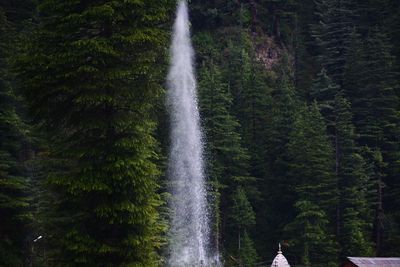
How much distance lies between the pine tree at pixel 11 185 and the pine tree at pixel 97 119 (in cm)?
1256

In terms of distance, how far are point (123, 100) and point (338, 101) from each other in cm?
3260

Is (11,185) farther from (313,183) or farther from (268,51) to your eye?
(268,51)

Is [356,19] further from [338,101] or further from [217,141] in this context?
[217,141]

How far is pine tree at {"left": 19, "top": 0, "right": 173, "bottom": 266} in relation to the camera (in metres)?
13.2

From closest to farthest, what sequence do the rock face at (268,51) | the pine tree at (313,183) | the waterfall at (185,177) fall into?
the waterfall at (185,177) → the pine tree at (313,183) → the rock face at (268,51)

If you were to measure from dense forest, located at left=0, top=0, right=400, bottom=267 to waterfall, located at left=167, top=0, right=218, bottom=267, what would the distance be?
1.09 metres

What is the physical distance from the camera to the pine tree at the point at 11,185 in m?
26.2

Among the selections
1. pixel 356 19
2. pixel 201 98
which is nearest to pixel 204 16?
pixel 356 19

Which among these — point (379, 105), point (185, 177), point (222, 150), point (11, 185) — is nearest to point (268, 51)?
point (379, 105)

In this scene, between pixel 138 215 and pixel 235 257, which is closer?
pixel 138 215

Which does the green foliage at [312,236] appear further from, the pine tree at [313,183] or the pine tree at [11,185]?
the pine tree at [11,185]

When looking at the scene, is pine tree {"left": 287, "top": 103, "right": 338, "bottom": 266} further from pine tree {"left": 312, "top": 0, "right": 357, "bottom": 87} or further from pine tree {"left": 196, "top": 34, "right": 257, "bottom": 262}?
pine tree {"left": 312, "top": 0, "right": 357, "bottom": 87}

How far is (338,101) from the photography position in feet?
144

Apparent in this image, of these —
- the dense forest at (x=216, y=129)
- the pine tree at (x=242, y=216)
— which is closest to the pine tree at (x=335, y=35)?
the dense forest at (x=216, y=129)
